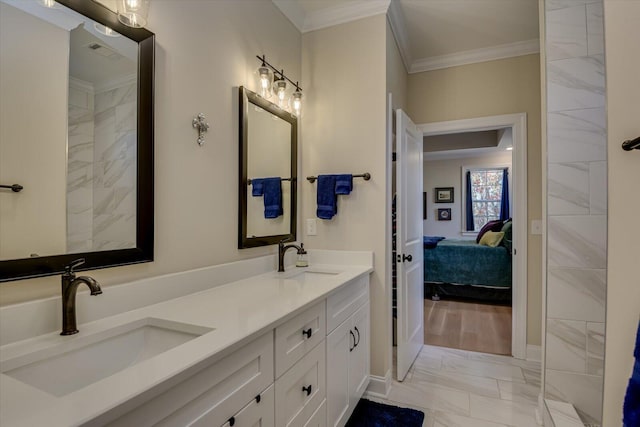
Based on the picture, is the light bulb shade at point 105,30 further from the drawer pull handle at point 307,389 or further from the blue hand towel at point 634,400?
the blue hand towel at point 634,400

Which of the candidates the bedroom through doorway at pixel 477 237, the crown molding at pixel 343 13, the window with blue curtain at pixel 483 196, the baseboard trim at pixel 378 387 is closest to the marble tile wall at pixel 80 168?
the crown molding at pixel 343 13

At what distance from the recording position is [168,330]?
111 cm

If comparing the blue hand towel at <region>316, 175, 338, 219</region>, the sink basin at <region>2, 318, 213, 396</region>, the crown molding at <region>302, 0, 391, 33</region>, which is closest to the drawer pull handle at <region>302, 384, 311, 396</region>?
the sink basin at <region>2, 318, 213, 396</region>

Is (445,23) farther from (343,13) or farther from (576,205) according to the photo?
(576,205)

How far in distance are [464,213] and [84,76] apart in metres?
7.40

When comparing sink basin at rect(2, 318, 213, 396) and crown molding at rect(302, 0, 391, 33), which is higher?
crown molding at rect(302, 0, 391, 33)

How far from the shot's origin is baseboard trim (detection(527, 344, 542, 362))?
279 centimetres

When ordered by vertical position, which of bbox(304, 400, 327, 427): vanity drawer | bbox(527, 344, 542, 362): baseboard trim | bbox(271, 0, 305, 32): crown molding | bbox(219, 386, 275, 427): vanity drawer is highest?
bbox(271, 0, 305, 32): crown molding

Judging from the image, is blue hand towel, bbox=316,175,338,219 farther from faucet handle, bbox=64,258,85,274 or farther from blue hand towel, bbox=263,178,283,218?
faucet handle, bbox=64,258,85,274

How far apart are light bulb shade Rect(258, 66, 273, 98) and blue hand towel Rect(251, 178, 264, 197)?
0.53 meters

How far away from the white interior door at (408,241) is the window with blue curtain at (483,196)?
4879 mm

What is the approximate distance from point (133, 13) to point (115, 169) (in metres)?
0.57

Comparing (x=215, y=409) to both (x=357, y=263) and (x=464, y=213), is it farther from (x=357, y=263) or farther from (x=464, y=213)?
(x=464, y=213)

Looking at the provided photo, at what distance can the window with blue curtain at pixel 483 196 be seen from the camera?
7098 millimetres
